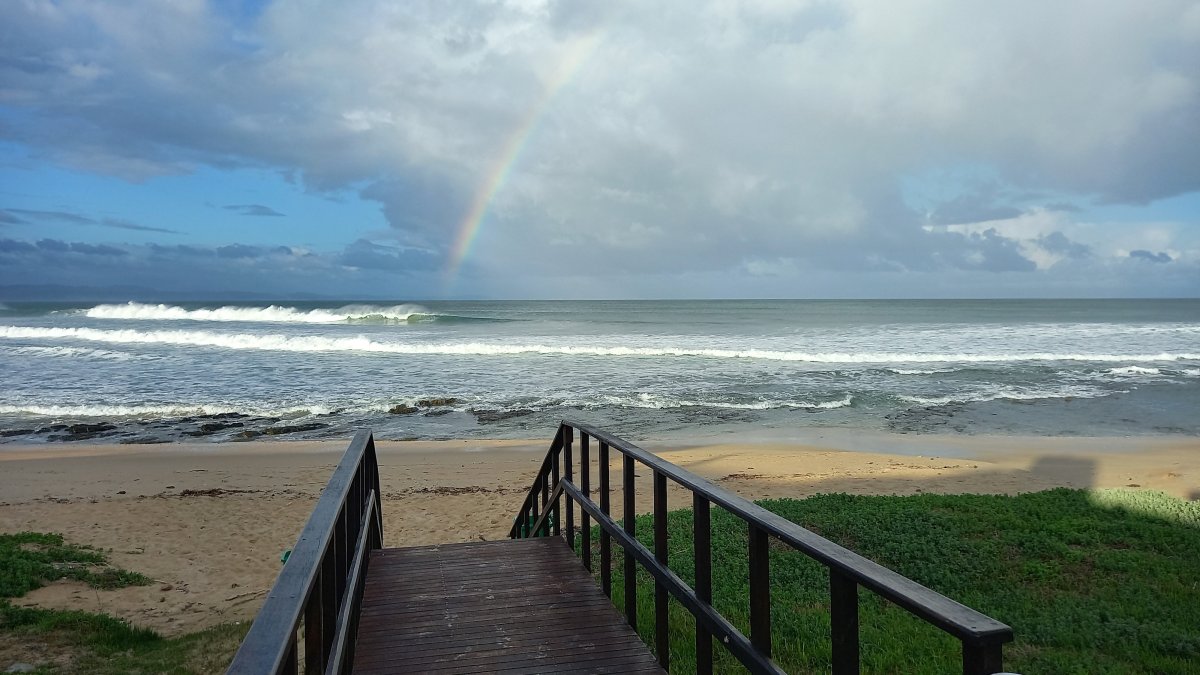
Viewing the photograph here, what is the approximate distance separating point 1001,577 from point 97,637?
7.65 m

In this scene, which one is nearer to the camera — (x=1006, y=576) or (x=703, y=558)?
(x=703, y=558)

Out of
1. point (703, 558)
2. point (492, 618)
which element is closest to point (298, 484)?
point (492, 618)

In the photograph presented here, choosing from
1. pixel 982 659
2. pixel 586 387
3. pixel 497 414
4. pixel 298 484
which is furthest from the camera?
pixel 586 387

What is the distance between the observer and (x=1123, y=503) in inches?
356

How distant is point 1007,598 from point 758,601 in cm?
472

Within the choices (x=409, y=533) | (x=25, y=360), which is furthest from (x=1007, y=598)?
(x=25, y=360)

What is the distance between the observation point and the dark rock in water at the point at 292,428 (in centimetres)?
1830

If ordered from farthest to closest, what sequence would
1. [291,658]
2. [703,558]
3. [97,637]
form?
[97,637]
[703,558]
[291,658]

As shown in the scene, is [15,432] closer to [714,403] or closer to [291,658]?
[714,403]

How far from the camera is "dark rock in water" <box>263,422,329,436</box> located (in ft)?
60.0

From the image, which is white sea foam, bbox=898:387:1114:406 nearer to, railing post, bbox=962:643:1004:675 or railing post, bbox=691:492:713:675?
railing post, bbox=691:492:713:675

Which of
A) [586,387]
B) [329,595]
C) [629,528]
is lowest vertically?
[586,387]

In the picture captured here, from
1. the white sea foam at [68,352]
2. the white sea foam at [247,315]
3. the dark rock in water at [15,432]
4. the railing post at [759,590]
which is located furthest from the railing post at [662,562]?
the white sea foam at [247,315]

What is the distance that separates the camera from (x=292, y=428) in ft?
61.5
